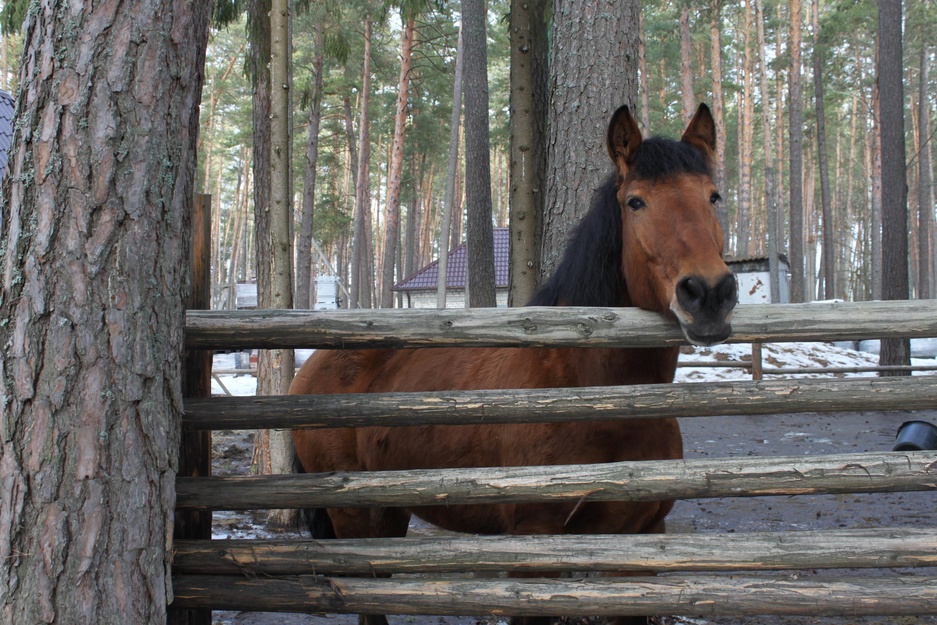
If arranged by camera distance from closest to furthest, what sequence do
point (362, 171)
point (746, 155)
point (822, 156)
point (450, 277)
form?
point (822, 156) < point (746, 155) < point (362, 171) < point (450, 277)

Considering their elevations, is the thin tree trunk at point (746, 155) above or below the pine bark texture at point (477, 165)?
above

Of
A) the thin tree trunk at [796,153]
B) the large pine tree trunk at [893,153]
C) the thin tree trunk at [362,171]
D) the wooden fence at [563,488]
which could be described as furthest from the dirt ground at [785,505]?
the thin tree trunk at [362,171]

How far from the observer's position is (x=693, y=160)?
120 inches

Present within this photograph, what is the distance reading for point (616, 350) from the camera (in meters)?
3.14

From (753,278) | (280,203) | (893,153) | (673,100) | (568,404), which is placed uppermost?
(673,100)

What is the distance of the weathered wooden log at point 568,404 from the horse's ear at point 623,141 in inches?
42.9

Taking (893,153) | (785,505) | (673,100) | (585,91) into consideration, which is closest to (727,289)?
(585,91)

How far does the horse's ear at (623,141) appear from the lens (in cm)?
317

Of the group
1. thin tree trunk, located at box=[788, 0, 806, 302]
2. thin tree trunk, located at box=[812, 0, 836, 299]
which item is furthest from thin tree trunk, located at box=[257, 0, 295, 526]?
thin tree trunk, located at box=[812, 0, 836, 299]

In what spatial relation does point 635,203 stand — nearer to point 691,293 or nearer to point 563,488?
point 691,293

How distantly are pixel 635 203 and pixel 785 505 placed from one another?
196 inches

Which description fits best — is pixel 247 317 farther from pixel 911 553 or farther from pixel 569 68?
pixel 569 68

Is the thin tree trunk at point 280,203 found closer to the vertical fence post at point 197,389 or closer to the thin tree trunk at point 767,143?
the vertical fence post at point 197,389

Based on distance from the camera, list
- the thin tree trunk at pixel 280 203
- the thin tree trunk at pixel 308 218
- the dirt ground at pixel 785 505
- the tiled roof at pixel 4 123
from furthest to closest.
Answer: the thin tree trunk at pixel 308 218
the tiled roof at pixel 4 123
the thin tree trunk at pixel 280 203
the dirt ground at pixel 785 505
